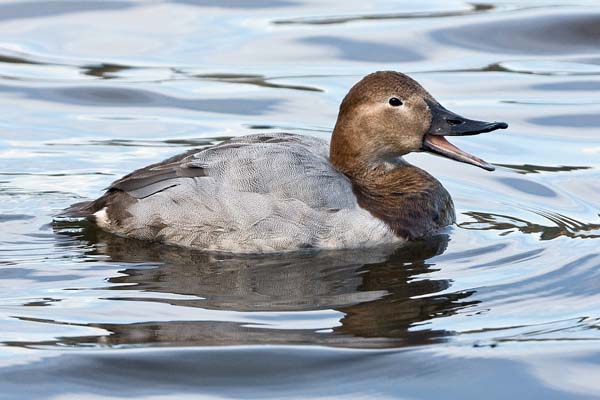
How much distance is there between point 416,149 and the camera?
8289mm

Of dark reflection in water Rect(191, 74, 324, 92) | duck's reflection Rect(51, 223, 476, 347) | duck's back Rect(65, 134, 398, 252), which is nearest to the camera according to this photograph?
duck's reflection Rect(51, 223, 476, 347)

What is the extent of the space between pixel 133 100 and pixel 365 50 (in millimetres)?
2498

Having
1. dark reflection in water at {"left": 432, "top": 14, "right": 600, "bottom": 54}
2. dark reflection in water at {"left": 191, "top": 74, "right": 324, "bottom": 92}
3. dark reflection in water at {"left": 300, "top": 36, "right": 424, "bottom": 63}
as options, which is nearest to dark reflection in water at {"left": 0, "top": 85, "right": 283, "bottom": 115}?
dark reflection in water at {"left": 191, "top": 74, "right": 324, "bottom": 92}

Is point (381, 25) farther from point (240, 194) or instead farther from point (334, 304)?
point (334, 304)

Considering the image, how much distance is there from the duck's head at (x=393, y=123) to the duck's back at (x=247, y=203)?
0.30 meters

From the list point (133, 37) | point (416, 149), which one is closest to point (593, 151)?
point (416, 149)

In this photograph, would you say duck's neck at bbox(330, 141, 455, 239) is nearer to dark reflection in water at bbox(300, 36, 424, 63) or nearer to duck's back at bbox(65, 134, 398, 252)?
duck's back at bbox(65, 134, 398, 252)

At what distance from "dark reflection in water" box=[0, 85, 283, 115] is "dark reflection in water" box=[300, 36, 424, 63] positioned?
58.5 inches

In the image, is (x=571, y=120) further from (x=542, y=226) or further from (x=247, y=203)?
(x=247, y=203)

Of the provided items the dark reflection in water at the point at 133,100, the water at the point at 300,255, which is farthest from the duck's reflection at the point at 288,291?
the dark reflection in water at the point at 133,100

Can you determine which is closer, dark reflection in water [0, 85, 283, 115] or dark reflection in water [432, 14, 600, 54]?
dark reflection in water [0, 85, 283, 115]

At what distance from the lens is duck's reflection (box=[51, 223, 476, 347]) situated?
6.24m

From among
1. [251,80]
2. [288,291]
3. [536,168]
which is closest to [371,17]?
[251,80]

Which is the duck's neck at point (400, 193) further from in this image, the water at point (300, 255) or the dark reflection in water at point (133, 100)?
the dark reflection in water at point (133, 100)
